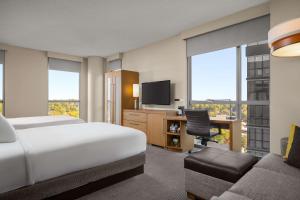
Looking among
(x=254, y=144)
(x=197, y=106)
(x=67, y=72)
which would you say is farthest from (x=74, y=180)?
(x=67, y=72)

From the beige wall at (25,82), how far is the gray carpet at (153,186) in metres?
4.33

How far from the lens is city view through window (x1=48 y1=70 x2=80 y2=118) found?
19.1ft

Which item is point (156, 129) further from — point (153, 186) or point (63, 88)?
point (63, 88)

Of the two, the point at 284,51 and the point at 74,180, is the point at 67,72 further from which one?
the point at 284,51

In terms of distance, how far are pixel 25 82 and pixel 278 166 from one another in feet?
20.1

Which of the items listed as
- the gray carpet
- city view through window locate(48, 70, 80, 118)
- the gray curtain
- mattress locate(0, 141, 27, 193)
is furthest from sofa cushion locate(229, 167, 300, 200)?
city view through window locate(48, 70, 80, 118)

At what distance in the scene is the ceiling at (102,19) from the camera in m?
2.87

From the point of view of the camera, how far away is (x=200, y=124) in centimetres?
307

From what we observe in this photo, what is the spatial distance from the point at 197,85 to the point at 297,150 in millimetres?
2624

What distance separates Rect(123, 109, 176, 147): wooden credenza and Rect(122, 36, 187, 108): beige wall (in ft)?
1.95

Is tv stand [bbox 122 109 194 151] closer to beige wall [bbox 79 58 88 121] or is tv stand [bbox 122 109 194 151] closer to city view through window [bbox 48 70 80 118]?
beige wall [bbox 79 58 88 121]

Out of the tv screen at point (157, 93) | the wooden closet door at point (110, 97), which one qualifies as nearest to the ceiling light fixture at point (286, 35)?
the tv screen at point (157, 93)

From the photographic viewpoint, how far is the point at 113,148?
6.84 feet

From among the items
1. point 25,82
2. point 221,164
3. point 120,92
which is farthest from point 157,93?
point 25,82
